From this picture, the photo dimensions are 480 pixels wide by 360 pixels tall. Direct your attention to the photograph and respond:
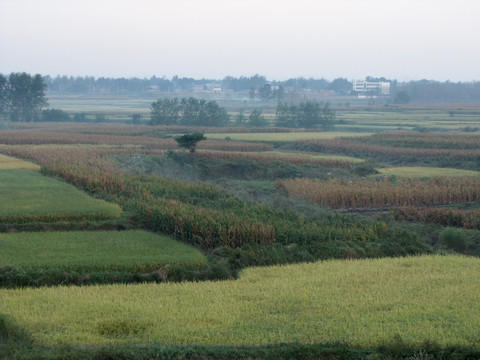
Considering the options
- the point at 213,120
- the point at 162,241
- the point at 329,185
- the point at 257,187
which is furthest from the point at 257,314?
the point at 213,120

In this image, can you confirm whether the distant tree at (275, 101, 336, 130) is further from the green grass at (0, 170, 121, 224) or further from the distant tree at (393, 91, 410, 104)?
the green grass at (0, 170, 121, 224)

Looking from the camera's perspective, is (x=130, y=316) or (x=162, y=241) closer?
(x=130, y=316)

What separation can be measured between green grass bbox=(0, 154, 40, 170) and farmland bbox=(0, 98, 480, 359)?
18.8 inches

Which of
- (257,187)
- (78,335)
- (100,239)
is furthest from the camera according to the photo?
(257,187)

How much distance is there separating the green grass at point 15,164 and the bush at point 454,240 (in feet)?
61.9

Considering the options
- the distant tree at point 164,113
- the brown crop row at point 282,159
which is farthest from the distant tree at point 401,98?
the brown crop row at point 282,159

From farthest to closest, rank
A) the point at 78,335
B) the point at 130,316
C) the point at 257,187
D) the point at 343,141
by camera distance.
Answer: the point at 343,141, the point at 257,187, the point at 130,316, the point at 78,335

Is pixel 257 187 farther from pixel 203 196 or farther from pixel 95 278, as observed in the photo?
pixel 95 278

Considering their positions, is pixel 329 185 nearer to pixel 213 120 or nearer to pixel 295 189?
pixel 295 189

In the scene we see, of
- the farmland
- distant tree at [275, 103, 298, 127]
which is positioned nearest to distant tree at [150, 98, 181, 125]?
distant tree at [275, 103, 298, 127]

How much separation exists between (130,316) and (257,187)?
61.8 feet

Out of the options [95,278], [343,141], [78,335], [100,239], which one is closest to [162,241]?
[100,239]

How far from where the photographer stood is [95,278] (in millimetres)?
11961

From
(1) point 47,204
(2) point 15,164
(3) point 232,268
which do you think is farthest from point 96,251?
(2) point 15,164
